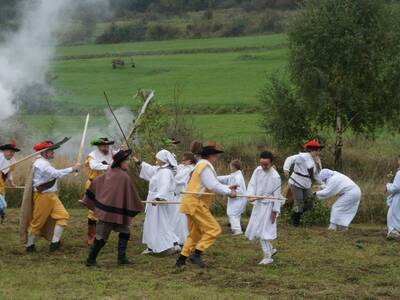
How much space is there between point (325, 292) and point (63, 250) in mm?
4944

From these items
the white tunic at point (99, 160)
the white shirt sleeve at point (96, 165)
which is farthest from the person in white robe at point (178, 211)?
the white shirt sleeve at point (96, 165)

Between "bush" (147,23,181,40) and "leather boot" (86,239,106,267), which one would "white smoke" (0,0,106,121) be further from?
"bush" (147,23,181,40)

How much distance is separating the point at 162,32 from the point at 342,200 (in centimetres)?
3624

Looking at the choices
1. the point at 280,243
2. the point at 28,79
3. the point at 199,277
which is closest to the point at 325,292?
the point at 199,277

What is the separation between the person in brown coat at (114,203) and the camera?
12.3 metres

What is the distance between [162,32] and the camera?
169 feet

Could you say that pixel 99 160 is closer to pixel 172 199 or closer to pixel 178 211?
pixel 172 199

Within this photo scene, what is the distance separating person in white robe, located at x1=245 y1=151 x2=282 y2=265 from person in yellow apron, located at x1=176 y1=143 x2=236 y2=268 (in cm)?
75

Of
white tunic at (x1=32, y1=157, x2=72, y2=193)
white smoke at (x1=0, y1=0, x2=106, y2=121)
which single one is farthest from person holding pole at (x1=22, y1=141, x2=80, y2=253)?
white smoke at (x1=0, y1=0, x2=106, y2=121)

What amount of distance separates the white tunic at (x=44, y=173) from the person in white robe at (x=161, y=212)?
4.92 feet

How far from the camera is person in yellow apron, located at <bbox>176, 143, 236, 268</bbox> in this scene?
12.1m

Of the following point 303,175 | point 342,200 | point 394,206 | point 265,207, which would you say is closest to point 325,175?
point 303,175

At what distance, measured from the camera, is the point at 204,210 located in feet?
40.2

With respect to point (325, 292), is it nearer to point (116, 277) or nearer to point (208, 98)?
point (116, 277)
